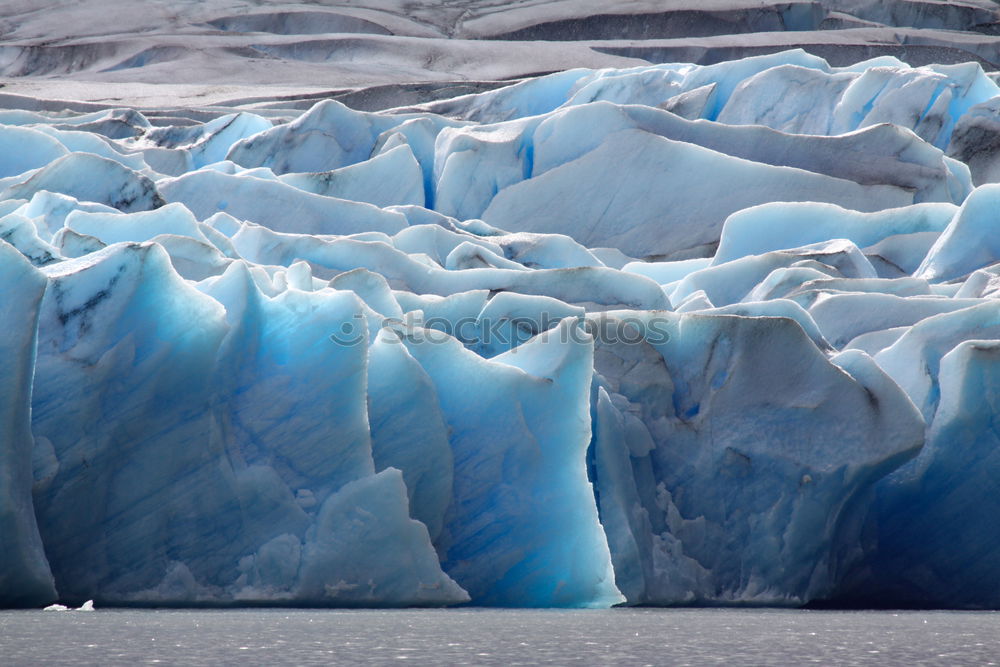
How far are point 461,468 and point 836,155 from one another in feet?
12.4

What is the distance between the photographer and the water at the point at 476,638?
6.29ft

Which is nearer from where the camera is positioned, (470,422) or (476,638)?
(476,638)

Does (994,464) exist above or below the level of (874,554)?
above

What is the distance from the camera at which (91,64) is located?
54.6 feet

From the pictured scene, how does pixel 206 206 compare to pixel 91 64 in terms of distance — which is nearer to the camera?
pixel 206 206

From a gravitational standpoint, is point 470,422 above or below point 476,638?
above

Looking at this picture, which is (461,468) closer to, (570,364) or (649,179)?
(570,364)

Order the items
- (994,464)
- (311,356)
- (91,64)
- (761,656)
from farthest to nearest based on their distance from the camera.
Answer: (91,64) → (994,464) → (311,356) → (761,656)

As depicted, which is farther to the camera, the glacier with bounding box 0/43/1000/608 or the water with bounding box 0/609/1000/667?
the glacier with bounding box 0/43/1000/608

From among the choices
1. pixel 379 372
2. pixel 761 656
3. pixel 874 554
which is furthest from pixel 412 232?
pixel 761 656

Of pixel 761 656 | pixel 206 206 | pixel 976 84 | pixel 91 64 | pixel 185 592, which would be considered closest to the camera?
pixel 761 656

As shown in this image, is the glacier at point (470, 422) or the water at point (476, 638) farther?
the glacier at point (470, 422)

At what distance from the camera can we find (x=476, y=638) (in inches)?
87.1

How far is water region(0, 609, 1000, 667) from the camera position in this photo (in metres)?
1.92
